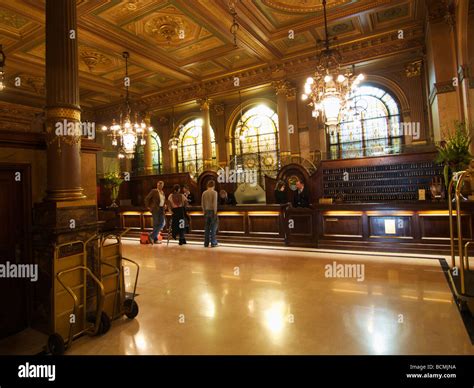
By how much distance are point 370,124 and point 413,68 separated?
2.31 metres

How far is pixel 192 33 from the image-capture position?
9242 millimetres

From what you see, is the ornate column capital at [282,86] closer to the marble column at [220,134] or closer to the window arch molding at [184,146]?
the marble column at [220,134]

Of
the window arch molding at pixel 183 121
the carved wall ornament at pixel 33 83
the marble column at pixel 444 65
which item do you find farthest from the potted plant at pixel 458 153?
the carved wall ornament at pixel 33 83

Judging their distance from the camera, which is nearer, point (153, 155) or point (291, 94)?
point (291, 94)

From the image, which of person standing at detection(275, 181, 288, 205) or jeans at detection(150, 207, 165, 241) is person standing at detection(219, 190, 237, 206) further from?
jeans at detection(150, 207, 165, 241)

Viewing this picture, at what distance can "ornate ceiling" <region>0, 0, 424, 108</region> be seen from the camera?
26.0ft

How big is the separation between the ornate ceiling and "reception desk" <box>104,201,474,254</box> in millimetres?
5618

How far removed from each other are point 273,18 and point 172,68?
4563 mm

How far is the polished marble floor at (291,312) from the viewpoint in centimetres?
271

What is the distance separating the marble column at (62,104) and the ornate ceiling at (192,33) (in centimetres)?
447

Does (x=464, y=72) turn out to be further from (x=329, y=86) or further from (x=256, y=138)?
(x=256, y=138)

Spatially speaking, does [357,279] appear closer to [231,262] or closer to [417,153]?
[231,262]

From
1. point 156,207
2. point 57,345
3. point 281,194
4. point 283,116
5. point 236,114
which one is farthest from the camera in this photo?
point 236,114

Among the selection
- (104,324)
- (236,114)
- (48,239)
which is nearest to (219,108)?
(236,114)
